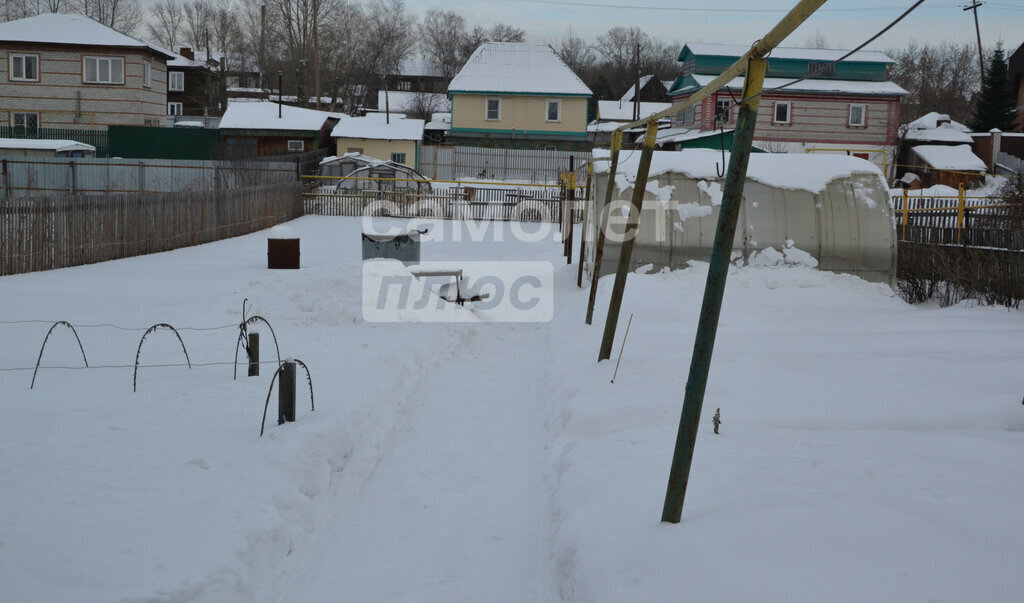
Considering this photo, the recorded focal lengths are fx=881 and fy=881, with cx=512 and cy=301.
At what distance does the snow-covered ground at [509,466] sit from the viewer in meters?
4.55

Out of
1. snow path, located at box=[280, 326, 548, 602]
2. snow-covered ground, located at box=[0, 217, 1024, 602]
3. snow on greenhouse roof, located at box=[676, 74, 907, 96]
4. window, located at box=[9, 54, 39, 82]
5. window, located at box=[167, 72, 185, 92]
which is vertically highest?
window, located at box=[167, 72, 185, 92]

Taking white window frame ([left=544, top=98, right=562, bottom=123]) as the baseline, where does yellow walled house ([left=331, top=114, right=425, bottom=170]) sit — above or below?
below

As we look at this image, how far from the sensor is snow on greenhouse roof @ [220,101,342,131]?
49344 millimetres

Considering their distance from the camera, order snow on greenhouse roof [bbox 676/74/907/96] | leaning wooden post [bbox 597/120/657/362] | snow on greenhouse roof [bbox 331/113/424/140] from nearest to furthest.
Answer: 1. leaning wooden post [bbox 597/120/657/362]
2. snow on greenhouse roof [bbox 676/74/907/96]
3. snow on greenhouse roof [bbox 331/113/424/140]

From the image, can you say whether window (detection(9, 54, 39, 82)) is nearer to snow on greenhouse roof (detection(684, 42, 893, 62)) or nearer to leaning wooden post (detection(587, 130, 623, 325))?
snow on greenhouse roof (detection(684, 42, 893, 62))

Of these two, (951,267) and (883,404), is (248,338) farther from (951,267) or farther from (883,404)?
(951,267)

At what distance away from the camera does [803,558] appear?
4328 millimetres

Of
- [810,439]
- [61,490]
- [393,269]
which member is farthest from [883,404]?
[393,269]

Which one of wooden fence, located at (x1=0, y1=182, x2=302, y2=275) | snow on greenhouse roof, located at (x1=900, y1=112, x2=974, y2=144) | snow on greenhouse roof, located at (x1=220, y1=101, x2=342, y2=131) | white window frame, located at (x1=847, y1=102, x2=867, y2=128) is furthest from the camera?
snow on greenhouse roof, located at (x1=900, y1=112, x2=974, y2=144)

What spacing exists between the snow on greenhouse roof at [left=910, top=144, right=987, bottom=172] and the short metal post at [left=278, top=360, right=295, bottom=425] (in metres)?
43.6

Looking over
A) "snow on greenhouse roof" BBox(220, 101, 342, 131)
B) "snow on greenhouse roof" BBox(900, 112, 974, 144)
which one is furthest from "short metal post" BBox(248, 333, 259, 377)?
"snow on greenhouse roof" BBox(900, 112, 974, 144)

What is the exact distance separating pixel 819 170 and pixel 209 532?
14336 millimetres

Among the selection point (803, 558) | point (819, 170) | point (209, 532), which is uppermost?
point (819, 170)

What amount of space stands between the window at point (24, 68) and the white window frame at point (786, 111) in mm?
39383
